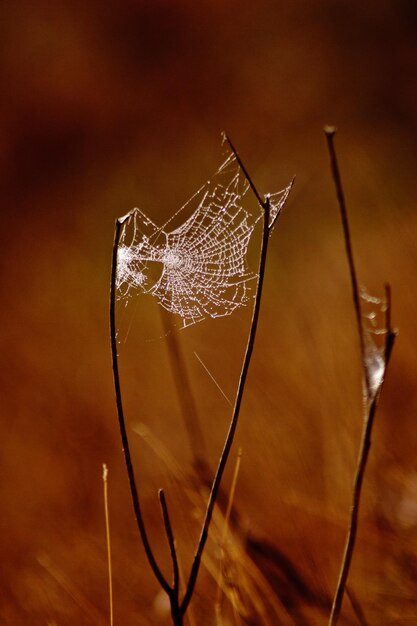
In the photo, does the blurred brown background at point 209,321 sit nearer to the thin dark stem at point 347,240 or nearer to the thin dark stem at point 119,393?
the thin dark stem at point 119,393

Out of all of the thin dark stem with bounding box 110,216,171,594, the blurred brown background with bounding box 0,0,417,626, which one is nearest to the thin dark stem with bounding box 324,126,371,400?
the thin dark stem with bounding box 110,216,171,594

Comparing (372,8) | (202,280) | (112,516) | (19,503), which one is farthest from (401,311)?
(372,8)

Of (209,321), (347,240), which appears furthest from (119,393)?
(209,321)

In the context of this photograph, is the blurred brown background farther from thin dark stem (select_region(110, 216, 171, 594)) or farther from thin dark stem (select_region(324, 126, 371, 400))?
thin dark stem (select_region(324, 126, 371, 400))

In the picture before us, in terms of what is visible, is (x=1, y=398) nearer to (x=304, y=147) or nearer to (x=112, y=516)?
(x=112, y=516)

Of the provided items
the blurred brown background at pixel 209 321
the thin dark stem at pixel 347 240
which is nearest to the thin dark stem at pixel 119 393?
the thin dark stem at pixel 347 240

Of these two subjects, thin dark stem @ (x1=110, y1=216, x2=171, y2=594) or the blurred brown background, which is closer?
thin dark stem @ (x1=110, y1=216, x2=171, y2=594)

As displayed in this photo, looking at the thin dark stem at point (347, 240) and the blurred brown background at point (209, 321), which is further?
the blurred brown background at point (209, 321)

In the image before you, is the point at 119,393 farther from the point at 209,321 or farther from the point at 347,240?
the point at 209,321
